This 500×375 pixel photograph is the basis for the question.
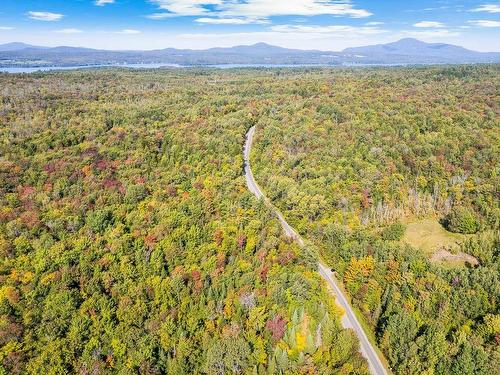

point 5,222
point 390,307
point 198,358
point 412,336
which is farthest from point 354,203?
point 5,222

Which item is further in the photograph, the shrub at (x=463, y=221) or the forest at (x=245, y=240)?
the shrub at (x=463, y=221)

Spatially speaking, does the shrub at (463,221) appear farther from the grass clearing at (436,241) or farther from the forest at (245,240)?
the grass clearing at (436,241)

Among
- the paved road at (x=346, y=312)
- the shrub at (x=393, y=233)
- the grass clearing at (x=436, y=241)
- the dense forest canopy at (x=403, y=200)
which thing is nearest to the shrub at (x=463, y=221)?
the dense forest canopy at (x=403, y=200)

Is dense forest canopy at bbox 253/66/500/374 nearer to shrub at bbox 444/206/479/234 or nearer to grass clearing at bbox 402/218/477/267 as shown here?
shrub at bbox 444/206/479/234

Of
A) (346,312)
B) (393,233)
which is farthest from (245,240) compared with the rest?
(393,233)

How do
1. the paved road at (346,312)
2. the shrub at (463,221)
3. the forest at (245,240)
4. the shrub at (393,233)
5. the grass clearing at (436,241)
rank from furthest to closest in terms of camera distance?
1. the shrub at (463,221)
2. the shrub at (393,233)
3. the grass clearing at (436,241)
4. the forest at (245,240)
5. the paved road at (346,312)

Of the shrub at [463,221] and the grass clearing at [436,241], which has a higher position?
the shrub at [463,221]

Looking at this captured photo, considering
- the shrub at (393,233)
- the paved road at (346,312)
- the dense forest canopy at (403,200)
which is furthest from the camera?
the shrub at (393,233)

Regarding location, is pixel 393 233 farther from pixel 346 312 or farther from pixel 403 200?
pixel 346 312

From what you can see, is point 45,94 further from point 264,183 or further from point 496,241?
point 496,241
